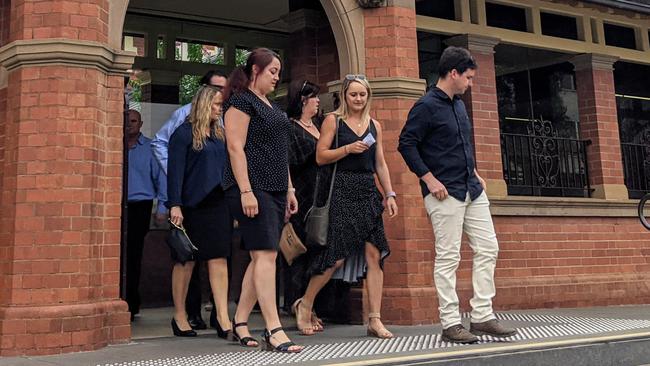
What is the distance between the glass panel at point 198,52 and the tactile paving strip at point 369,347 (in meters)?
5.94

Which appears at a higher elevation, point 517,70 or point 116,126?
point 517,70

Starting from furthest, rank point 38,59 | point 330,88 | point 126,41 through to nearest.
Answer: point 126,41 < point 330,88 < point 38,59

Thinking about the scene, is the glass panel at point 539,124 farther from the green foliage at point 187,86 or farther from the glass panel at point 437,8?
the green foliage at point 187,86

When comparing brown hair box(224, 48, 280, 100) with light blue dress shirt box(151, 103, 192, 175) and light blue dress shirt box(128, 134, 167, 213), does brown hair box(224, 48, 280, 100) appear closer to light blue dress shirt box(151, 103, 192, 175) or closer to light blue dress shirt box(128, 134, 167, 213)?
light blue dress shirt box(151, 103, 192, 175)

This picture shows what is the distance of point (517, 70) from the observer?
9.19m

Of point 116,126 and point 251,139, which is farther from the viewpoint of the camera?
point 116,126

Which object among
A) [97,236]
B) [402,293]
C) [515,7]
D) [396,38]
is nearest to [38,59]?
[97,236]

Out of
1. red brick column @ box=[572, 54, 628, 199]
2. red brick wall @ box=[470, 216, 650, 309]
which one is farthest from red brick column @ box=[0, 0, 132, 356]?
red brick column @ box=[572, 54, 628, 199]

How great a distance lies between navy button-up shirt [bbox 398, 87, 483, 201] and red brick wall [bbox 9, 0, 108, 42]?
254cm

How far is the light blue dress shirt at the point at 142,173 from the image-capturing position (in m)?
6.46

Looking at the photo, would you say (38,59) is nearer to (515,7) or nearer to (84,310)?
(84,310)

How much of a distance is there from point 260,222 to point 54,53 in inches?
83.2

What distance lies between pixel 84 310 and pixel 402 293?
279 centimetres

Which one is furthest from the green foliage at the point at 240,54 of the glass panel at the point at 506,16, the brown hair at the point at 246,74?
the brown hair at the point at 246,74
